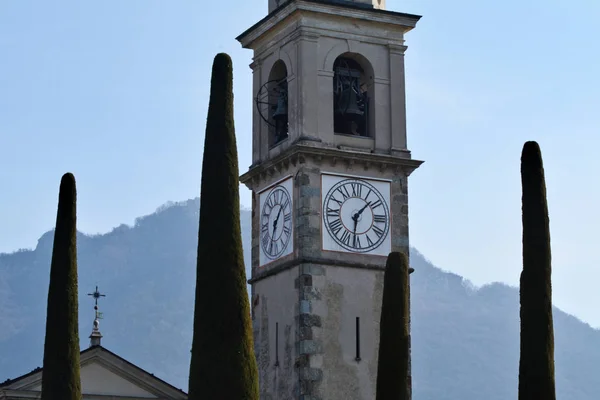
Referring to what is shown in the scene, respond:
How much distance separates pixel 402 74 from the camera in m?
45.9

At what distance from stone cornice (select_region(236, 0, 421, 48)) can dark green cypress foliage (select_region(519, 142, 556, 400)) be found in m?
11.8

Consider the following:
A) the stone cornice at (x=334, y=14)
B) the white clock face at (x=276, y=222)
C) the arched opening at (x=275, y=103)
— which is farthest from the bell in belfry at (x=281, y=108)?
the white clock face at (x=276, y=222)

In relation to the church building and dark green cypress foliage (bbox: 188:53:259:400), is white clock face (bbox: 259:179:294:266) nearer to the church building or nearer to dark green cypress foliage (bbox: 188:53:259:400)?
the church building

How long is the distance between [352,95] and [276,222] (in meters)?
4.01

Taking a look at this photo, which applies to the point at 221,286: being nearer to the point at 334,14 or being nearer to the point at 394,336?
the point at 394,336

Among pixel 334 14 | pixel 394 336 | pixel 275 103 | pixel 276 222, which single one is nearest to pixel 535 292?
pixel 394 336

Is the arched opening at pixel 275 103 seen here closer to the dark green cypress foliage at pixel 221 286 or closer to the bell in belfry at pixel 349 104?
the bell in belfry at pixel 349 104

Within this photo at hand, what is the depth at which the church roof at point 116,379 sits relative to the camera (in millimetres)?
43719

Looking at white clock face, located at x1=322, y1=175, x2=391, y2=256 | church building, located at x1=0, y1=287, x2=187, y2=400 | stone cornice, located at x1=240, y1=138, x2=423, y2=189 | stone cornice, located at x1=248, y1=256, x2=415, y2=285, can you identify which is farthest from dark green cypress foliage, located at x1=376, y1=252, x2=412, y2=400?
church building, located at x1=0, y1=287, x2=187, y2=400

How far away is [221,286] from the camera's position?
100 feet

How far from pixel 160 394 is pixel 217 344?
14.8 meters

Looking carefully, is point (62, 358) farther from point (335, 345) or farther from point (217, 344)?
point (335, 345)

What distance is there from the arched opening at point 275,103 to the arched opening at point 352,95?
4.76 ft

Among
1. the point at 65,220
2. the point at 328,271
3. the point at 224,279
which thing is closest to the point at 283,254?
the point at 328,271
